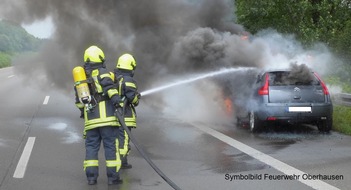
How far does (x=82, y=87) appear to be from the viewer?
21.4 feet

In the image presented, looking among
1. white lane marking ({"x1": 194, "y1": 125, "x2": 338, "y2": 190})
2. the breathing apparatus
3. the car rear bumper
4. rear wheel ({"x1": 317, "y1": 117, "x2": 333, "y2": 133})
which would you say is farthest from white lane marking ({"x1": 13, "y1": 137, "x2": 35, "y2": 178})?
rear wheel ({"x1": 317, "y1": 117, "x2": 333, "y2": 133})

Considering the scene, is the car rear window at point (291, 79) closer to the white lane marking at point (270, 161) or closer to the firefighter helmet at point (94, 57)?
the white lane marking at point (270, 161)

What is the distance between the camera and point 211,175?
7152mm

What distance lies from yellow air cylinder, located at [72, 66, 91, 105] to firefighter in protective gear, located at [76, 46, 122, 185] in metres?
0.09

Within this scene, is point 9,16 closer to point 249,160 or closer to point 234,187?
point 249,160

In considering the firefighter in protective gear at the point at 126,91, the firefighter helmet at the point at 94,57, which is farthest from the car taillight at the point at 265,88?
the firefighter helmet at the point at 94,57

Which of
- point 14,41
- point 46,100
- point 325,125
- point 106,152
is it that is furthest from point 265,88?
point 14,41

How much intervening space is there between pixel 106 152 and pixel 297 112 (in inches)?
196

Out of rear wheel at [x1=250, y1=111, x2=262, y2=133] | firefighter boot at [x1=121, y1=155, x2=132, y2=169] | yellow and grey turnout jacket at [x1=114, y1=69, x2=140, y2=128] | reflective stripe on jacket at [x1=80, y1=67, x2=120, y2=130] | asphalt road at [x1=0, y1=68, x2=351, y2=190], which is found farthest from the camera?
rear wheel at [x1=250, y1=111, x2=262, y2=133]

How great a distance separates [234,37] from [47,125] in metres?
4.91

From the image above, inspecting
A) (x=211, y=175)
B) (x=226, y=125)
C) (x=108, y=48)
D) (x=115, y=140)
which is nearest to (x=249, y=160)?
(x=211, y=175)

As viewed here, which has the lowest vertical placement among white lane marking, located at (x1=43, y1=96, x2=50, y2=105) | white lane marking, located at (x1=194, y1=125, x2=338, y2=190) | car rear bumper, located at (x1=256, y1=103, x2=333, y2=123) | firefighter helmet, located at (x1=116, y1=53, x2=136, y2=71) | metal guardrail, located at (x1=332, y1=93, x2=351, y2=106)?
white lane marking, located at (x1=194, y1=125, x2=338, y2=190)

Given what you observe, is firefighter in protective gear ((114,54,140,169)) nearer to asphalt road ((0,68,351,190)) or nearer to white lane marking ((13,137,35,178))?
asphalt road ((0,68,351,190))

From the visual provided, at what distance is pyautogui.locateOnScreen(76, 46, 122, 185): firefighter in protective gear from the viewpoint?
6.61m
